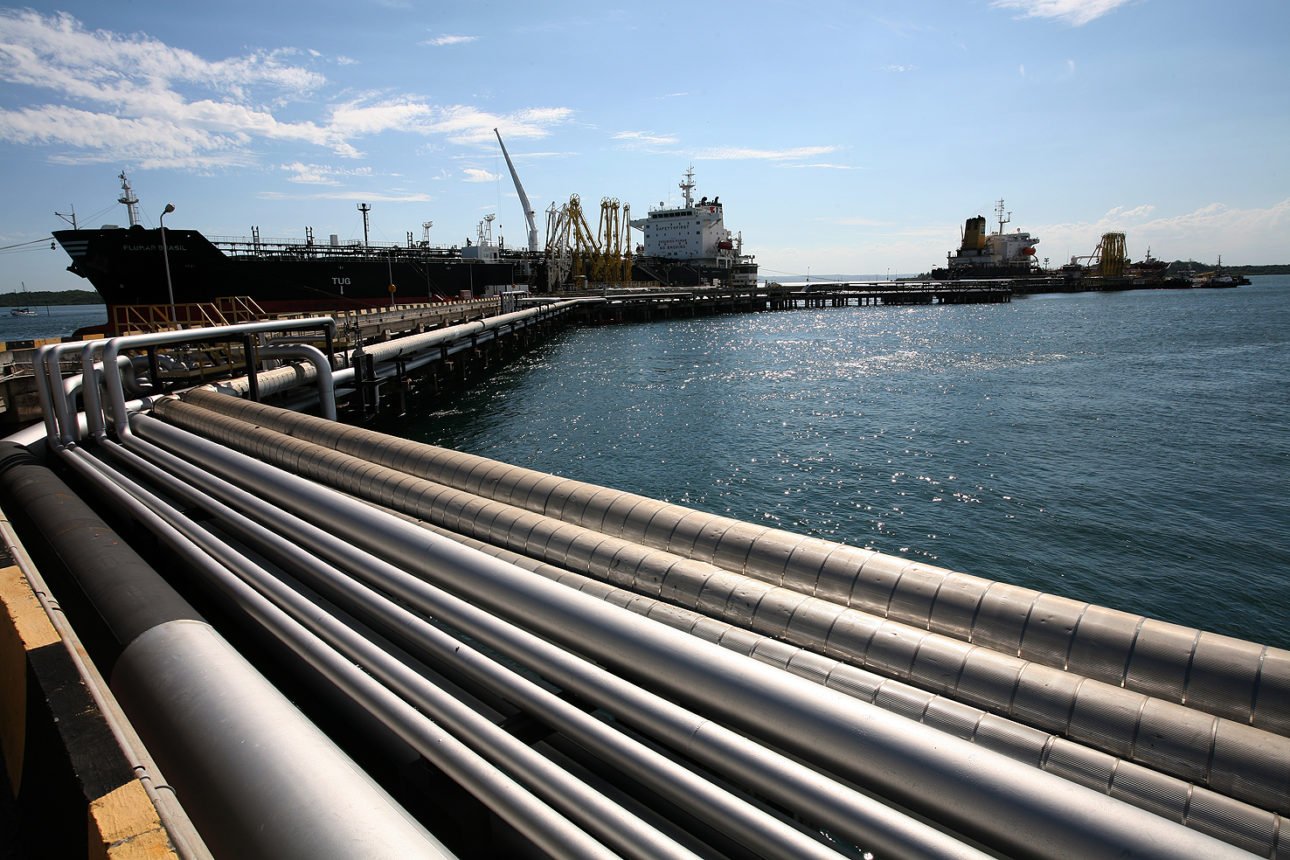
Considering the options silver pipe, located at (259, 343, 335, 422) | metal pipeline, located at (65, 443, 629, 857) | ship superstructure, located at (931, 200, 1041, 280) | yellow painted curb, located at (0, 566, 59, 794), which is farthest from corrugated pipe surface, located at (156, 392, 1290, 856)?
ship superstructure, located at (931, 200, 1041, 280)

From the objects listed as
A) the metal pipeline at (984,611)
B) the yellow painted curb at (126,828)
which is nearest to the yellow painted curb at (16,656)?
the yellow painted curb at (126,828)

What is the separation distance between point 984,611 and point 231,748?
4396 mm

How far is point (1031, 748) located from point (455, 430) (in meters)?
27.4

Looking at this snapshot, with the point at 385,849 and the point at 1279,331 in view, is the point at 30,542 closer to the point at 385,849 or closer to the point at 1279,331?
the point at 385,849

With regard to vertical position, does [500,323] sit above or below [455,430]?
above

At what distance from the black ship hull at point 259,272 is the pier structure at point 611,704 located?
122 feet

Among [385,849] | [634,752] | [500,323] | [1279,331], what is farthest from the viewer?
[1279,331]

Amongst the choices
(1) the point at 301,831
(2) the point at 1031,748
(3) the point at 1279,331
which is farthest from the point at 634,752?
(3) the point at 1279,331

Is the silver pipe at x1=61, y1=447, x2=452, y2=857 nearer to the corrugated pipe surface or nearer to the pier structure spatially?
the pier structure

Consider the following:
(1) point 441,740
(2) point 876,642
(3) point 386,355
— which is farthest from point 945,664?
(3) point 386,355

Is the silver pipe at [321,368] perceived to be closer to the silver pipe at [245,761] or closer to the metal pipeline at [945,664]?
the metal pipeline at [945,664]

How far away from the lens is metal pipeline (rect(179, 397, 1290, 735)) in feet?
12.2

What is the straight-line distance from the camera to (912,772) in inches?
113

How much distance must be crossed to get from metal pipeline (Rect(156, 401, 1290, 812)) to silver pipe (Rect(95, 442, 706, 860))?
5.95ft
